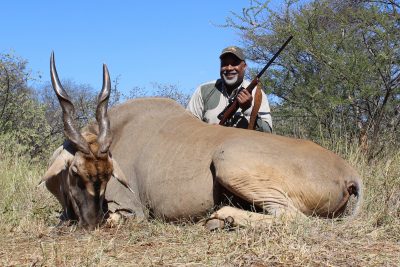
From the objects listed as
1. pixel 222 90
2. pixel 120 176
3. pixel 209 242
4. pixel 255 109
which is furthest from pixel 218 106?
pixel 209 242

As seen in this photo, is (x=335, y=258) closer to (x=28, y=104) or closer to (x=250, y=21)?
(x=250, y=21)

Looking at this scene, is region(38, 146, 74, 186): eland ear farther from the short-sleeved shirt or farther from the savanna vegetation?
the short-sleeved shirt

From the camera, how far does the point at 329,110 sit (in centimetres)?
706

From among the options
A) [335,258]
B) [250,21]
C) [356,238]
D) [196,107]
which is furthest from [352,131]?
[335,258]

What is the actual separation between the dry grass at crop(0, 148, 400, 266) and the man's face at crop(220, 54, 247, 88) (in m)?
1.60

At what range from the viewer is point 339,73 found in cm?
687

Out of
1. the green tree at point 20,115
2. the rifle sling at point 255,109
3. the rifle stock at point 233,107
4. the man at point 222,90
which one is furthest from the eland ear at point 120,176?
the green tree at point 20,115

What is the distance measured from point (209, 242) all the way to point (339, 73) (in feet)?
13.1

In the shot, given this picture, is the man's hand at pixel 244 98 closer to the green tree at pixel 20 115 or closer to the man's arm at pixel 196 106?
the man's arm at pixel 196 106

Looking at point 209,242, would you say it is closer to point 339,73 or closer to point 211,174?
point 211,174

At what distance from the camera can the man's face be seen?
5.69 m

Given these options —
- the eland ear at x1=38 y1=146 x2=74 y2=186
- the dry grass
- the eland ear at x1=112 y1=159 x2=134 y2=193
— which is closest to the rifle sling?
the dry grass

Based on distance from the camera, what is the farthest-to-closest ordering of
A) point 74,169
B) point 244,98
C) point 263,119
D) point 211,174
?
point 263,119 → point 244,98 → point 211,174 → point 74,169

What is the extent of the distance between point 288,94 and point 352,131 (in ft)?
3.05
